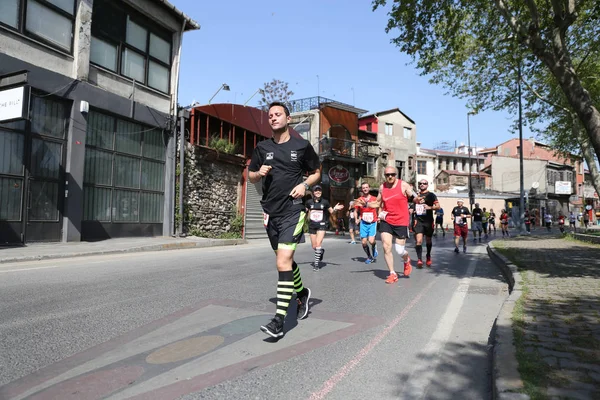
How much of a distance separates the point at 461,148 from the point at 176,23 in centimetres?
6480

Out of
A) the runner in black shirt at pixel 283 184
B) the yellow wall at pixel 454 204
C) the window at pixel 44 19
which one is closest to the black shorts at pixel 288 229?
the runner in black shirt at pixel 283 184

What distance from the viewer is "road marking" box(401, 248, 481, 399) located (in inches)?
117

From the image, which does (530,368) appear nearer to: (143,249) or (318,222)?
(318,222)

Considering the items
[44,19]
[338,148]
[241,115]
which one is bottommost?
[241,115]

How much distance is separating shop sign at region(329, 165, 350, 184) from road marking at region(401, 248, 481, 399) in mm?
32702

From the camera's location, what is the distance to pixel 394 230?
26.0 ft

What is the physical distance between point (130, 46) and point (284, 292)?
16.1m

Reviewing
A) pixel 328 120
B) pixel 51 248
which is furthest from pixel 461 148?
pixel 51 248

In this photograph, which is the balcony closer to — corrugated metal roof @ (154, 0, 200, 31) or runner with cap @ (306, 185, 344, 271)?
corrugated metal roof @ (154, 0, 200, 31)

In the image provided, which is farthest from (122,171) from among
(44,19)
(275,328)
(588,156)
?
(588,156)

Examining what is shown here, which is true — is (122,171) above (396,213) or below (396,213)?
above

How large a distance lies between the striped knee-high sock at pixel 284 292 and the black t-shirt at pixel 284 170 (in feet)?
1.99

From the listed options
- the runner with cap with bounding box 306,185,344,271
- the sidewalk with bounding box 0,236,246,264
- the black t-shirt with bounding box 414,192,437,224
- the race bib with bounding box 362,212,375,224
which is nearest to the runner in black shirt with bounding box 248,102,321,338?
the runner with cap with bounding box 306,185,344,271

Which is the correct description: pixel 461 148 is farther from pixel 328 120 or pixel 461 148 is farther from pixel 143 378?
pixel 143 378
